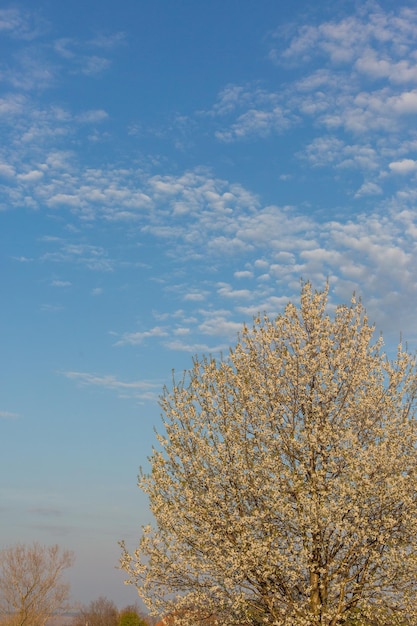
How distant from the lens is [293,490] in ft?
64.5

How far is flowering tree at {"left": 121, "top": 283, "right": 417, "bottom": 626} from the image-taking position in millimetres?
19406

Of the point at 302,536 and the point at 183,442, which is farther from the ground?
the point at 183,442

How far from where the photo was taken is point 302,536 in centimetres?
1972

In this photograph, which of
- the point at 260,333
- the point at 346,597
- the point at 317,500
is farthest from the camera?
the point at 260,333

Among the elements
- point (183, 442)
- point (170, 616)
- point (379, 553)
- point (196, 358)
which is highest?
point (196, 358)

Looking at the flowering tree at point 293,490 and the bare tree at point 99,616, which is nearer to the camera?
the flowering tree at point 293,490

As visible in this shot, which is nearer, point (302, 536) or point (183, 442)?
point (302, 536)

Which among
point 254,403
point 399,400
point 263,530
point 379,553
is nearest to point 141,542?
point 263,530

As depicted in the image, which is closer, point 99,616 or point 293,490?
point 293,490

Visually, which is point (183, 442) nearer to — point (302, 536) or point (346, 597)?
point (302, 536)

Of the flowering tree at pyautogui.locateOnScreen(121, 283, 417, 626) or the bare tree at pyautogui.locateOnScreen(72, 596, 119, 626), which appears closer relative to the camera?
the flowering tree at pyautogui.locateOnScreen(121, 283, 417, 626)

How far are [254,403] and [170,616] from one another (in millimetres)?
7371

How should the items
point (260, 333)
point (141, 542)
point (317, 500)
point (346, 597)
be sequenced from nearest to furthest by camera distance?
point (317, 500) → point (346, 597) → point (141, 542) → point (260, 333)

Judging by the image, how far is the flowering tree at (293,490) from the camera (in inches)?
764
